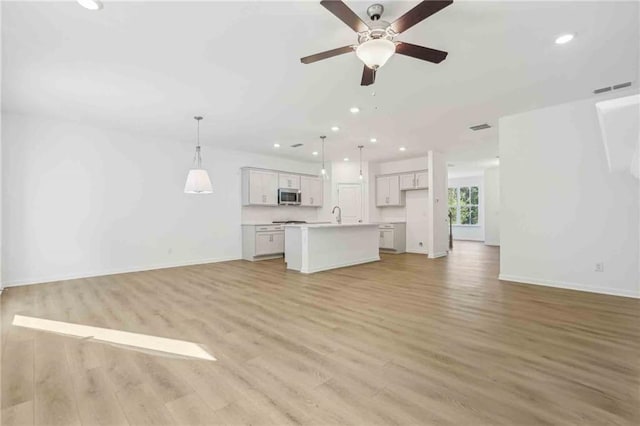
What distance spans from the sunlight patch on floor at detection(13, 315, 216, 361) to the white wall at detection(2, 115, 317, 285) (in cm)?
232

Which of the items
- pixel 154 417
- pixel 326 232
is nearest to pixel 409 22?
pixel 154 417

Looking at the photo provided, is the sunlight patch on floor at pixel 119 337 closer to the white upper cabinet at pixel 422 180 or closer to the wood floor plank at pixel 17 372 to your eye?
the wood floor plank at pixel 17 372

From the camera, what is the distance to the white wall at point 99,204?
16.0 ft

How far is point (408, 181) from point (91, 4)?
7.76 metres

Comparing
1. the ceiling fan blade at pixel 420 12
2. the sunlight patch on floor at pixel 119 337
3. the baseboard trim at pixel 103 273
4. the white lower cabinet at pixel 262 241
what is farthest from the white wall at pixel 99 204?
the ceiling fan blade at pixel 420 12

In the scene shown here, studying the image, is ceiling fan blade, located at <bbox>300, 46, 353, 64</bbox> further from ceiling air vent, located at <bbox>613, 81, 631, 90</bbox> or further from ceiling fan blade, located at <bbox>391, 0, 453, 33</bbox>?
ceiling air vent, located at <bbox>613, 81, 631, 90</bbox>

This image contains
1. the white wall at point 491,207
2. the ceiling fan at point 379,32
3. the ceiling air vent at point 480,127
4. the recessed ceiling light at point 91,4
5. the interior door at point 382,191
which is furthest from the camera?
the white wall at point 491,207

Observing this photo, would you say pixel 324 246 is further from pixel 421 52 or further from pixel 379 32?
pixel 379 32

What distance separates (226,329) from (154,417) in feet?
4.11

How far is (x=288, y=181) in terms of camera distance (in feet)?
27.4

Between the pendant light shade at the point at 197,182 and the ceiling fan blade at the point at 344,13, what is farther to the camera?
the pendant light shade at the point at 197,182

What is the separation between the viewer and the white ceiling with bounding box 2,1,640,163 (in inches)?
99.3

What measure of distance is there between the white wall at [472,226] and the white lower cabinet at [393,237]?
499cm

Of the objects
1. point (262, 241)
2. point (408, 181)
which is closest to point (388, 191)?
point (408, 181)
